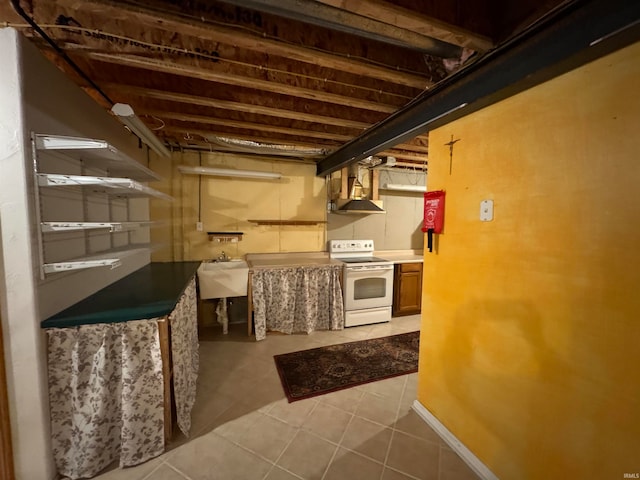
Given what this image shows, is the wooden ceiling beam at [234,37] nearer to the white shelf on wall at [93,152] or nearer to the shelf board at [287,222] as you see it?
the white shelf on wall at [93,152]

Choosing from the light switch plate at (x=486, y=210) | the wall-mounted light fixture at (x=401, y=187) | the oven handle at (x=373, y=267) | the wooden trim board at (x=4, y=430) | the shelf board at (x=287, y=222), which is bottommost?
the wooden trim board at (x=4, y=430)

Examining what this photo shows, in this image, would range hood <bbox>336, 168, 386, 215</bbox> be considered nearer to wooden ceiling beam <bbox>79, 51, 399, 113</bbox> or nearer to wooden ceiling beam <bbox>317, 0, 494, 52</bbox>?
wooden ceiling beam <bbox>79, 51, 399, 113</bbox>

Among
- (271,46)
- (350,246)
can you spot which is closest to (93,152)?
(271,46)

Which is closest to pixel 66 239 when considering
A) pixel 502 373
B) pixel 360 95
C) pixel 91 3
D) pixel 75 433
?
pixel 75 433

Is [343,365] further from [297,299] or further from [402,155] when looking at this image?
[402,155]

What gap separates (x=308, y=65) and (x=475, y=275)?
1711 mm

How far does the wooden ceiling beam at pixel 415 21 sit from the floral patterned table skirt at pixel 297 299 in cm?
258

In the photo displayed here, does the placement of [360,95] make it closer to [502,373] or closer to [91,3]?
[91,3]

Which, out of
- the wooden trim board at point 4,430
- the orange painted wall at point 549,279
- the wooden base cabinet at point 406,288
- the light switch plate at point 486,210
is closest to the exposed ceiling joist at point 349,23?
the orange painted wall at point 549,279

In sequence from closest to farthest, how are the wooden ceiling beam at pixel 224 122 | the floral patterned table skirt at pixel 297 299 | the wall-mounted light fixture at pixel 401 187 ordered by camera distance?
the wooden ceiling beam at pixel 224 122
the floral patterned table skirt at pixel 297 299
the wall-mounted light fixture at pixel 401 187

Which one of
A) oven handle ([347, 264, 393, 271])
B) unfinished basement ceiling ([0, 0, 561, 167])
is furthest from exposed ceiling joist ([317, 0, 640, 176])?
oven handle ([347, 264, 393, 271])

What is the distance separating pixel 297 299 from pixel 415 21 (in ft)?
9.55

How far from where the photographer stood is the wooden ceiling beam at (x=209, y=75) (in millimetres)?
1439

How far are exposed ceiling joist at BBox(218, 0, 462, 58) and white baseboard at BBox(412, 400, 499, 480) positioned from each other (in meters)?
2.33
